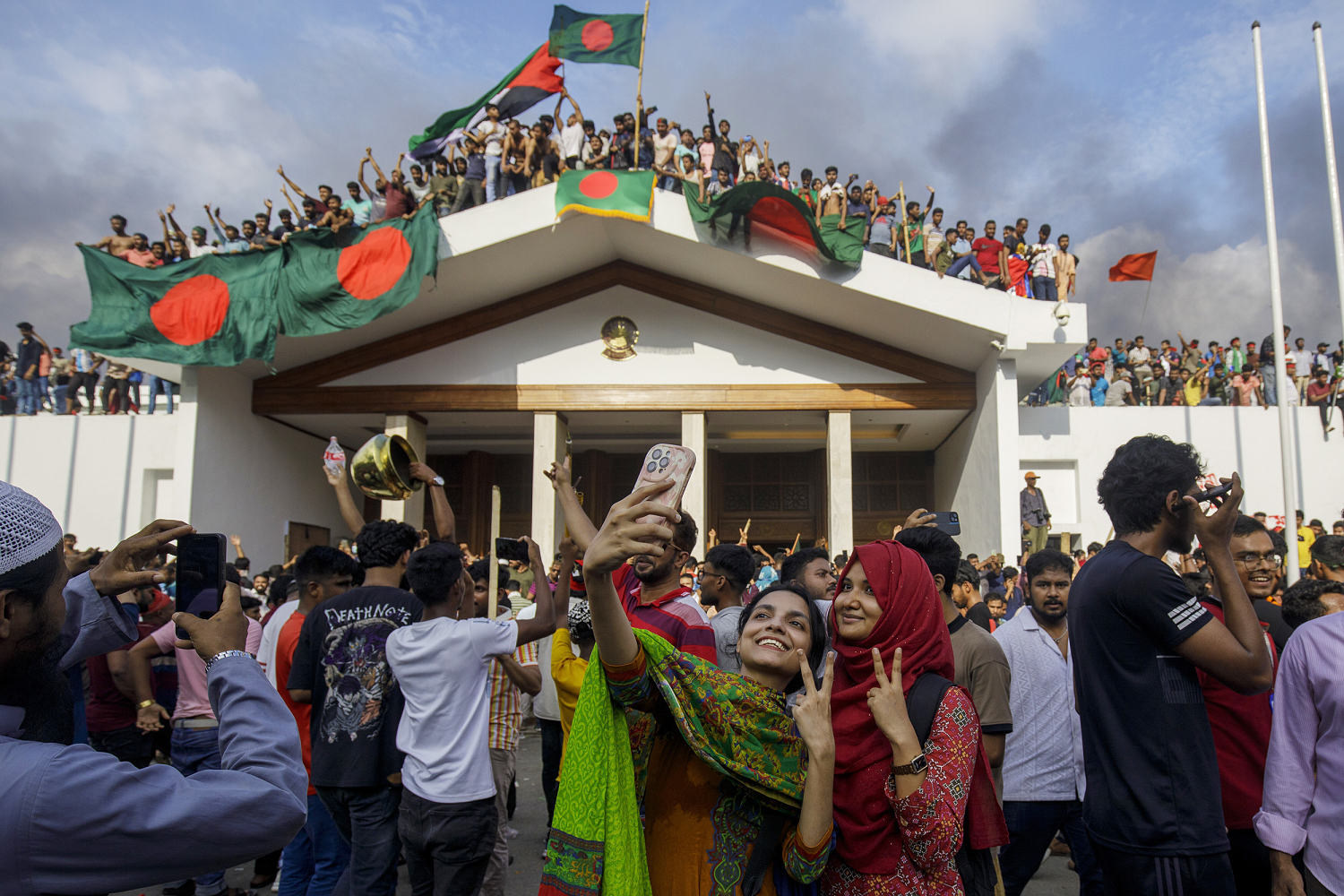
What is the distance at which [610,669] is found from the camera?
6.29 feet

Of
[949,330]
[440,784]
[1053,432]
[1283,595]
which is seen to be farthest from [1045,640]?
[1053,432]

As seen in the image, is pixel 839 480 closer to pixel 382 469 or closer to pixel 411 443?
pixel 411 443

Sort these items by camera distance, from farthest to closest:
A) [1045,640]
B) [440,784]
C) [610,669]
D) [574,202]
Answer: [574,202], [1045,640], [440,784], [610,669]

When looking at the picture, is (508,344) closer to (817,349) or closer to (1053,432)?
(817,349)

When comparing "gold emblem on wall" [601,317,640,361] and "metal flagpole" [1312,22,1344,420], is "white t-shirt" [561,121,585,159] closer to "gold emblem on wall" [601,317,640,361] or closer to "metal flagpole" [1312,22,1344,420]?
"gold emblem on wall" [601,317,640,361]

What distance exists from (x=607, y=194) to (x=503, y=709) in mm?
8576

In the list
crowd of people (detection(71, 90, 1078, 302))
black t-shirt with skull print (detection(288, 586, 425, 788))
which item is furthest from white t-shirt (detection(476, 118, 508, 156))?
black t-shirt with skull print (detection(288, 586, 425, 788))

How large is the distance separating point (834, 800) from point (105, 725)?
13.9ft

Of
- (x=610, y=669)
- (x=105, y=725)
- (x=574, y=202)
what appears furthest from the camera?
(x=574, y=202)

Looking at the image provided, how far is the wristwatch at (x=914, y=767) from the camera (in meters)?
1.95

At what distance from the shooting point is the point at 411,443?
13688 mm

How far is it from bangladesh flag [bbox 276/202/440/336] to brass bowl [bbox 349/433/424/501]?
284 inches

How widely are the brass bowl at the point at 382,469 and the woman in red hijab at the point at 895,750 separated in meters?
3.24

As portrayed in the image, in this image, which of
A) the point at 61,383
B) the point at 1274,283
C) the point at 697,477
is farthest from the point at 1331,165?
the point at 61,383
